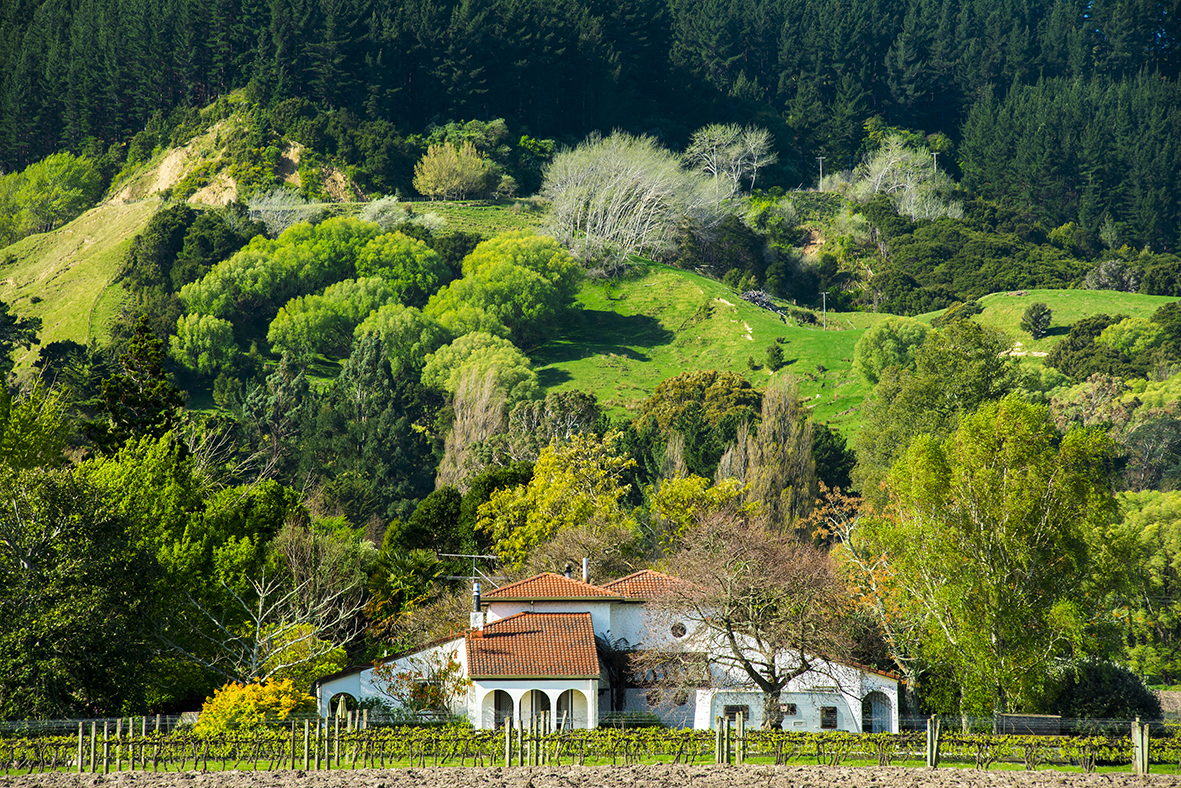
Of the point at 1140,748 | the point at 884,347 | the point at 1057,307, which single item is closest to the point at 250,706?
the point at 1140,748

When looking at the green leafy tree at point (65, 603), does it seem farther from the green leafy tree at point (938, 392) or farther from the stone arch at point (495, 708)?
the green leafy tree at point (938, 392)

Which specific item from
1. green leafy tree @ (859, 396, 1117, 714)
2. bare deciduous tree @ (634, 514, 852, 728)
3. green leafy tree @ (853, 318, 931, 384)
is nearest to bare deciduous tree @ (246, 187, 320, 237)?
green leafy tree @ (853, 318, 931, 384)

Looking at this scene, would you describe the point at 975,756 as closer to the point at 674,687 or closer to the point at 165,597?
the point at 674,687

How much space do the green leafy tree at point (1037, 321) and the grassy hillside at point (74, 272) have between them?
66.5m

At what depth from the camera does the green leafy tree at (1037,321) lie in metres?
101

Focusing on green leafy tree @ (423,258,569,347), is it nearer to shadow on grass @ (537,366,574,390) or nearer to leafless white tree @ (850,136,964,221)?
shadow on grass @ (537,366,574,390)

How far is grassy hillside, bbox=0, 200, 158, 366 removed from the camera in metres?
104

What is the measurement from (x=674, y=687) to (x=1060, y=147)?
419ft

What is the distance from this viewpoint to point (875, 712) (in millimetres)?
39156

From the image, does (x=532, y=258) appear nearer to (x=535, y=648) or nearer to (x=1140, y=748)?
(x=535, y=648)

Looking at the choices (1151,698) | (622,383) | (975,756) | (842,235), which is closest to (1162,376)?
(622,383)

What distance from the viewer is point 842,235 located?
138500 mm

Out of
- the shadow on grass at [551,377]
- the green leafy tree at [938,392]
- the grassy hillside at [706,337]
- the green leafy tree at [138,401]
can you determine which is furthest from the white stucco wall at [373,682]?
the shadow on grass at [551,377]

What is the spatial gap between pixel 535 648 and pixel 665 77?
13893 cm
